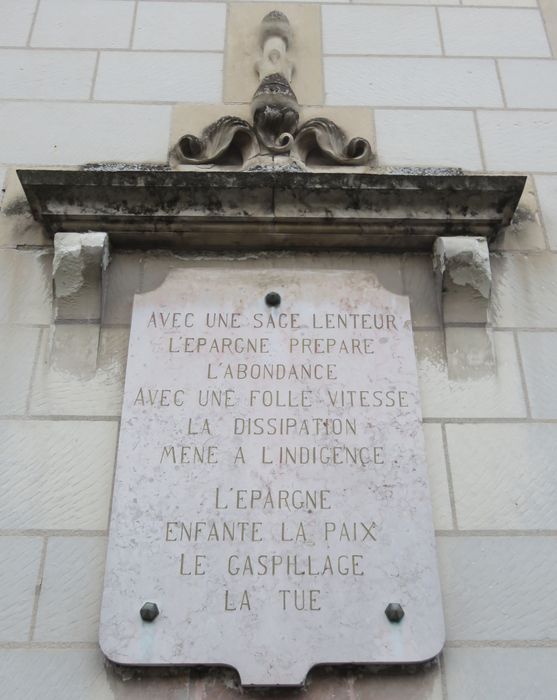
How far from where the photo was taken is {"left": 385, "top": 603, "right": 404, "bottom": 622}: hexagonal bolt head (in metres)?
3.12

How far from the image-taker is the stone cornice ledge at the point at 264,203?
3920mm

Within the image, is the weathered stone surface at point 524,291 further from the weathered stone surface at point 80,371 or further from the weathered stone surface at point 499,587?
the weathered stone surface at point 80,371

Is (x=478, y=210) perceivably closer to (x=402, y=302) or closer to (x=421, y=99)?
(x=402, y=302)

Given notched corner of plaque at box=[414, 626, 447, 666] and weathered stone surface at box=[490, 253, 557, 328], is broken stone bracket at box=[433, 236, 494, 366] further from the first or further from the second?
notched corner of plaque at box=[414, 626, 447, 666]

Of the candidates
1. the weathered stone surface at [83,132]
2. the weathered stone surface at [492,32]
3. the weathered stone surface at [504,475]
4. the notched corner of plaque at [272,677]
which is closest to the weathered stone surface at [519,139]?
the weathered stone surface at [492,32]

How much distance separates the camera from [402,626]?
3.14 meters

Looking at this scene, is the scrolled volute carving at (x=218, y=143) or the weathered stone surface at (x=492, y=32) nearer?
the scrolled volute carving at (x=218, y=143)

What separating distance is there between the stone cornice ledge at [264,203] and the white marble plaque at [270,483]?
→ 0.21m

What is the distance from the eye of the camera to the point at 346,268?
3.99m

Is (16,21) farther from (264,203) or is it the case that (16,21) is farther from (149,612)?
(149,612)

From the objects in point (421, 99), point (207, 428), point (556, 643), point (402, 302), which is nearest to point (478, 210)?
point (402, 302)

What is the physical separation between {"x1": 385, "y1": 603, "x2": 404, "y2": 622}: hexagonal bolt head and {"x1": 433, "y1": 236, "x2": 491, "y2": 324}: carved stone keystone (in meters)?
1.27

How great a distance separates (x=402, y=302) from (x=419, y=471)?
0.78 metres

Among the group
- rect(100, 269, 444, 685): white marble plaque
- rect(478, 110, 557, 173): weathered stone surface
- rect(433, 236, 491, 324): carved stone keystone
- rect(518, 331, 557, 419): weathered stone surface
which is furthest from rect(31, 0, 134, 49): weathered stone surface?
rect(518, 331, 557, 419): weathered stone surface
